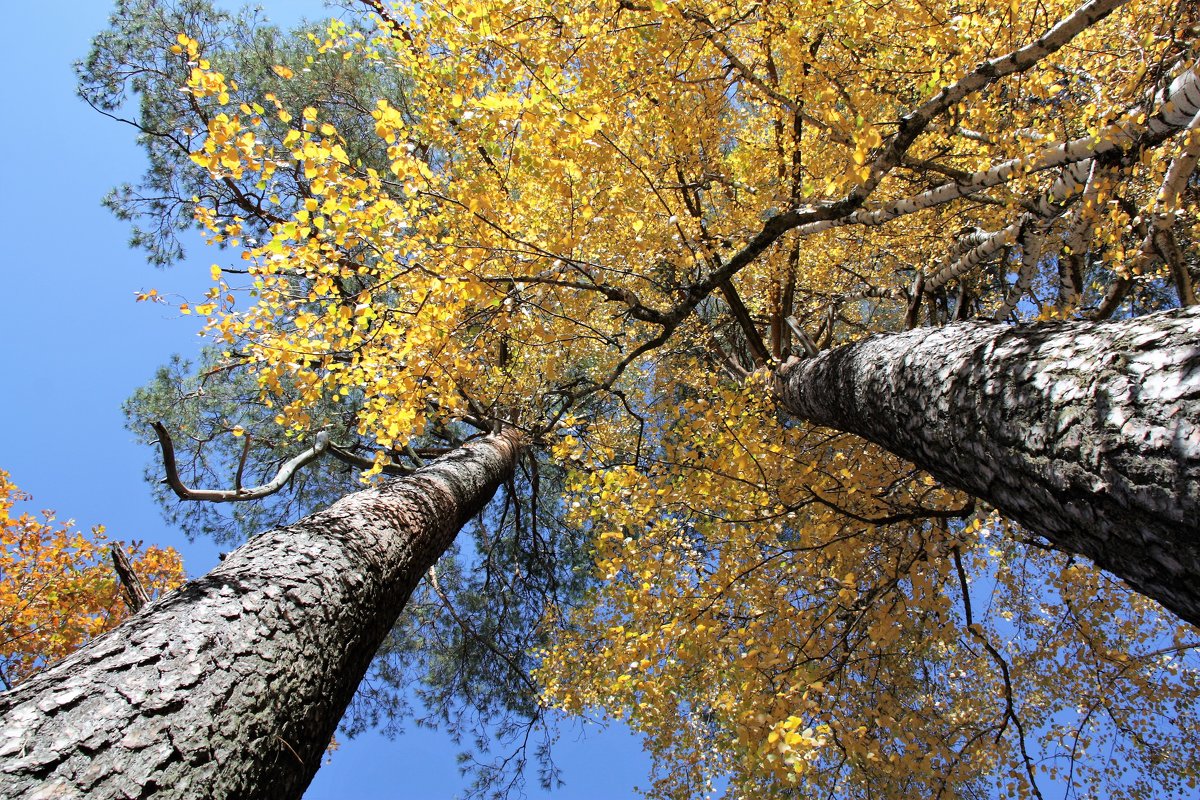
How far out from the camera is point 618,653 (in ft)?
11.3

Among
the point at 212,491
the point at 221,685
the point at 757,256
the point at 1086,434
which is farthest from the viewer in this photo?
the point at 757,256

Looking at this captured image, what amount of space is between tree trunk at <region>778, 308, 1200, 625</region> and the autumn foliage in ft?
20.5

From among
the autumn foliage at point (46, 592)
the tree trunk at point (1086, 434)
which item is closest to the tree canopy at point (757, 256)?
the tree trunk at point (1086, 434)

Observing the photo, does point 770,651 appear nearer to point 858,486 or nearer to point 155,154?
point 858,486

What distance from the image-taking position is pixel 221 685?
4.98 ft

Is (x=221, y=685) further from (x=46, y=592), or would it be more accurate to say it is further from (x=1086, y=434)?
(x=46, y=592)

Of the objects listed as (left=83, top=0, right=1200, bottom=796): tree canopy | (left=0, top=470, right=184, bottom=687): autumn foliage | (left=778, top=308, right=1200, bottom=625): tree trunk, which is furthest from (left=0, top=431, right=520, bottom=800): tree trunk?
(left=0, top=470, right=184, bottom=687): autumn foliage

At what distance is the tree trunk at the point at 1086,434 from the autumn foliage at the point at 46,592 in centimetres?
624

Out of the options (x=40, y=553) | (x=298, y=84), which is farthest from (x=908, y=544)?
(x=298, y=84)

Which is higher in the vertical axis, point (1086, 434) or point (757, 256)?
point (757, 256)

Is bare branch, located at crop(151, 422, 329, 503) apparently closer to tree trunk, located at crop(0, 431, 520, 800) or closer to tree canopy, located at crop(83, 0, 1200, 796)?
tree canopy, located at crop(83, 0, 1200, 796)

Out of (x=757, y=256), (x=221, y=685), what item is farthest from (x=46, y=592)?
(x=757, y=256)

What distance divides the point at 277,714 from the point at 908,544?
3.77 m

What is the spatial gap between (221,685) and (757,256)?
4068mm
